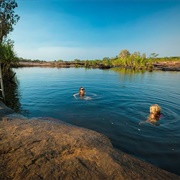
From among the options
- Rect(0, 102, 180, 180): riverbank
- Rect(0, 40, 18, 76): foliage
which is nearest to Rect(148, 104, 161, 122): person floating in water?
Rect(0, 102, 180, 180): riverbank

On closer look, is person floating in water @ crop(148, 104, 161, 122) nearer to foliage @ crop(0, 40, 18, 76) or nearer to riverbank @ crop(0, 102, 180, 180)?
riverbank @ crop(0, 102, 180, 180)

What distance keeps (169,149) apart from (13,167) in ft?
22.6

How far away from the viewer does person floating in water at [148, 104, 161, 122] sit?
951 cm

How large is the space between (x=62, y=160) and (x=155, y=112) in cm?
802

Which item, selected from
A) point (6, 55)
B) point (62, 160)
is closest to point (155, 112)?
point (62, 160)

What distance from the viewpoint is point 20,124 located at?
263 inches

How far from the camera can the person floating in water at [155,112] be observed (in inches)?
374

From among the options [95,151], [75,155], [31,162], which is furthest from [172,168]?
[31,162]

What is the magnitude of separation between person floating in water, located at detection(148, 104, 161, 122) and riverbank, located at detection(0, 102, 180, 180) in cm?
592

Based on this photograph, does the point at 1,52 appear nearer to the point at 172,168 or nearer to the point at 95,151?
the point at 95,151

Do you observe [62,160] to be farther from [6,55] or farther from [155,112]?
[6,55]

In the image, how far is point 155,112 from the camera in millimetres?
9617

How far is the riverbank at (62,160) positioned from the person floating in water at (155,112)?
19.4 ft

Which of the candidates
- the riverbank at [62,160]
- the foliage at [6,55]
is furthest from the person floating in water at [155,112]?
the foliage at [6,55]
